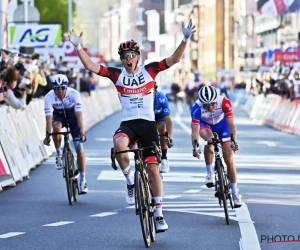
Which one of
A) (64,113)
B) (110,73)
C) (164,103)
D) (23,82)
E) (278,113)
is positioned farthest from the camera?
(278,113)

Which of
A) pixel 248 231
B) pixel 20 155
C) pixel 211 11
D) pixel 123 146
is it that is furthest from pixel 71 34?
pixel 211 11

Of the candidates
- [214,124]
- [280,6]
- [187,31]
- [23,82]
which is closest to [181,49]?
[187,31]

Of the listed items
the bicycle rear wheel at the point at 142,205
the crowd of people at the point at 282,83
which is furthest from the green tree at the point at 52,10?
the bicycle rear wheel at the point at 142,205

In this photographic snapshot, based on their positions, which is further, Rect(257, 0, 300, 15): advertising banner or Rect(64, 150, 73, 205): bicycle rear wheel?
Rect(257, 0, 300, 15): advertising banner

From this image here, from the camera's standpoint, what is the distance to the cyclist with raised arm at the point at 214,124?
1512 centimetres

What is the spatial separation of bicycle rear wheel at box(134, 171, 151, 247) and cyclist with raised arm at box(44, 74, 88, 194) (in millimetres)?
5226

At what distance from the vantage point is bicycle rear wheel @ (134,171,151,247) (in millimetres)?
12180

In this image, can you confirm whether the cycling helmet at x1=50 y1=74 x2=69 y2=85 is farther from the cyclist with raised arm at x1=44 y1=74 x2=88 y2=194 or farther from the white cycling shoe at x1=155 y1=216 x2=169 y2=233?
the white cycling shoe at x1=155 y1=216 x2=169 y2=233

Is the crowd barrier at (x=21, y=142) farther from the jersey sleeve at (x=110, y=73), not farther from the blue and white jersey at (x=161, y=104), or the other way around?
the jersey sleeve at (x=110, y=73)

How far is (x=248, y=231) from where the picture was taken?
1340cm

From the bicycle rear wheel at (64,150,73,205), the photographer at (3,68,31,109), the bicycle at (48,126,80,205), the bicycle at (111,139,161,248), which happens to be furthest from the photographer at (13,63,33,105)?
the bicycle at (111,139,161,248)

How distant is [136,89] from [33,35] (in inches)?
991

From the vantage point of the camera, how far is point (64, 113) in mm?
18125

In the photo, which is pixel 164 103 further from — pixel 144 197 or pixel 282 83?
pixel 282 83
